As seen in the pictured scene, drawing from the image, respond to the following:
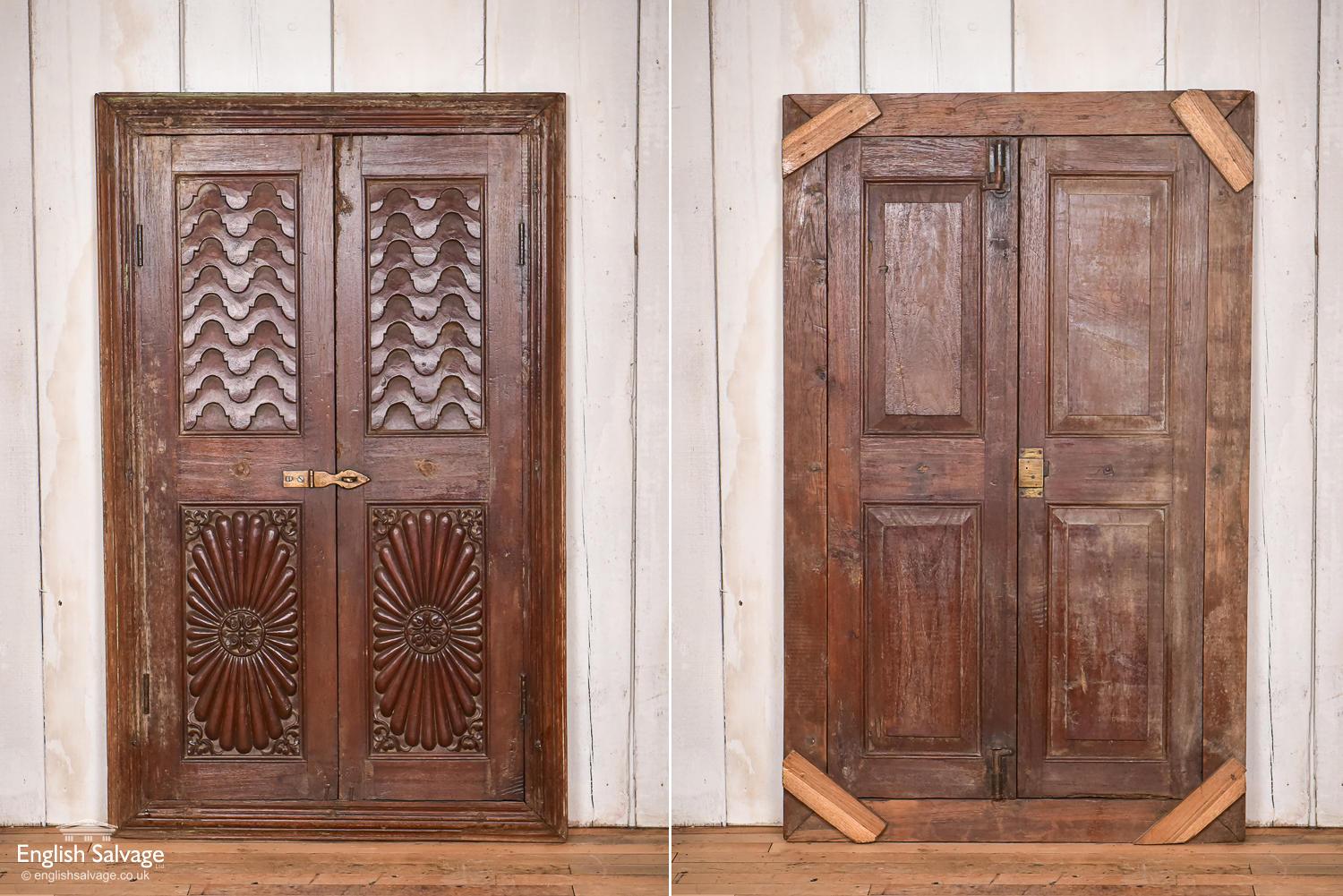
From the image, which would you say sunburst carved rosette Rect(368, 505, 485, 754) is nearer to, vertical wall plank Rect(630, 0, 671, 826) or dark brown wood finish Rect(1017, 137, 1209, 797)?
vertical wall plank Rect(630, 0, 671, 826)

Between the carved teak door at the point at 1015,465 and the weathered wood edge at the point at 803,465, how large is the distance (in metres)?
0.02

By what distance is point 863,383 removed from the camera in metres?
1.29

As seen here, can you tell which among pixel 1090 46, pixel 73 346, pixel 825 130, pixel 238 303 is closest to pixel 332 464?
pixel 238 303

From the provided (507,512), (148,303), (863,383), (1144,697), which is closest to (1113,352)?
(863,383)

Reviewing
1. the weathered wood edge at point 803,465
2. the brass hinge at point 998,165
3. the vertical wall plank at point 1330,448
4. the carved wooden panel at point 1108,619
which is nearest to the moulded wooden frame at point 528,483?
the weathered wood edge at point 803,465

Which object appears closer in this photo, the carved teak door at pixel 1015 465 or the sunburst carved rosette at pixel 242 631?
the carved teak door at pixel 1015 465

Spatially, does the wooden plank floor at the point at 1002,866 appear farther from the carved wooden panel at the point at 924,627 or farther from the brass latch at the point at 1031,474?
the brass latch at the point at 1031,474

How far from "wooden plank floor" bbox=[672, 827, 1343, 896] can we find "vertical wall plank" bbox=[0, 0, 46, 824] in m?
0.91

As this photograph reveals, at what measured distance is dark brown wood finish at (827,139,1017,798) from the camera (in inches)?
50.1

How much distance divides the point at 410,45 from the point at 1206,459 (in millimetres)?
1189

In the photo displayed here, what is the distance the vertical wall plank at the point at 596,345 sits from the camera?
4.25ft

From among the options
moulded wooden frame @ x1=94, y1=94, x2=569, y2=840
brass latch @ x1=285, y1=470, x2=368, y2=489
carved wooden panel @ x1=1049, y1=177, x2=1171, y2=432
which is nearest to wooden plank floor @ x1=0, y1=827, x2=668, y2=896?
moulded wooden frame @ x1=94, y1=94, x2=569, y2=840

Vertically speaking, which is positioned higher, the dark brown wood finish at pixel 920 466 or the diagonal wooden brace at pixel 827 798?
the dark brown wood finish at pixel 920 466

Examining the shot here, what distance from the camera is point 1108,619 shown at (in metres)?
1.30
